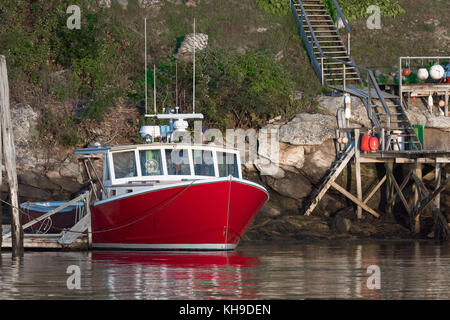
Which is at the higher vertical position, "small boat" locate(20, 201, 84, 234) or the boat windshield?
the boat windshield

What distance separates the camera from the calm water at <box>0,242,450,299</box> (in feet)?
46.9

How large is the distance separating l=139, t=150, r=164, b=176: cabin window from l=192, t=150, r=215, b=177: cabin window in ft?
3.12

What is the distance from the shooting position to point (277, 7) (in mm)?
40531

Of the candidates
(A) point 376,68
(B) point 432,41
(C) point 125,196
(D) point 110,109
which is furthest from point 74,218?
(B) point 432,41

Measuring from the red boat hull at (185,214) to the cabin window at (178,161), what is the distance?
4.94ft

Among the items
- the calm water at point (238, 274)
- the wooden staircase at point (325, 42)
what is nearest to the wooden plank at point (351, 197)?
the calm water at point (238, 274)

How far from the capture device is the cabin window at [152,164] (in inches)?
947

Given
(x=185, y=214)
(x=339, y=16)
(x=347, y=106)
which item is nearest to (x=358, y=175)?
(x=347, y=106)

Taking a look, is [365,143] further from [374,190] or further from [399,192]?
[399,192]

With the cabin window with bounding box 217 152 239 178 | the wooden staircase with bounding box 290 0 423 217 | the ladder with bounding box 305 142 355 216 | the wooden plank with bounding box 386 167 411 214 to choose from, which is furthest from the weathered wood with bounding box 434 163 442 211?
the cabin window with bounding box 217 152 239 178

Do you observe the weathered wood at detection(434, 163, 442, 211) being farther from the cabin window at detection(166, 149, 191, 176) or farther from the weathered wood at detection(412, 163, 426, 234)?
the cabin window at detection(166, 149, 191, 176)

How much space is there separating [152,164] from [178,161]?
690 millimetres
